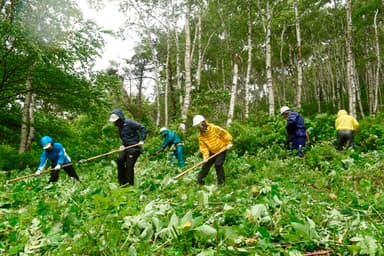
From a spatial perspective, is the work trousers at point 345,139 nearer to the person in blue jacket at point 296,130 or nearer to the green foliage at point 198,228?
the person in blue jacket at point 296,130

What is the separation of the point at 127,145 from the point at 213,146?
1.82 meters

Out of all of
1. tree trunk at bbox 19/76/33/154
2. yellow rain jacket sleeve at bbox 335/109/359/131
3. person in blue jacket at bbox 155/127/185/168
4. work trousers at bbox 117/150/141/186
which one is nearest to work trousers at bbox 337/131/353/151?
yellow rain jacket sleeve at bbox 335/109/359/131

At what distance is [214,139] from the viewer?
7281 mm

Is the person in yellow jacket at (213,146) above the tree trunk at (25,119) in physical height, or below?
below

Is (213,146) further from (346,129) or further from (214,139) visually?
(346,129)

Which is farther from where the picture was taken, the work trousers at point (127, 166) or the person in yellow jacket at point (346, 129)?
the person in yellow jacket at point (346, 129)

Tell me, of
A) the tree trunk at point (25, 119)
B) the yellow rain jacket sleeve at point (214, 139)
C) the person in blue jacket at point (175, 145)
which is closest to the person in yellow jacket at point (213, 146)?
the yellow rain jacket sleeve at point (214, 139)

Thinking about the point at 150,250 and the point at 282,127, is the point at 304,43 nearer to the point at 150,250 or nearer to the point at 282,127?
the point at 282,127

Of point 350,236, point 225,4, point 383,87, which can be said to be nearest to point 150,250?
point 350,236

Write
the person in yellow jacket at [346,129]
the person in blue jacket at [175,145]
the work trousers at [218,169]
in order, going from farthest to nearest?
the person in blue jacket at [175,145] → the person in yellow jacket at [346,129] → the work trousers at [218,169]

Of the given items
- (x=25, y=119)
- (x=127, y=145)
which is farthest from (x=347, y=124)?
(x=25, y=119)

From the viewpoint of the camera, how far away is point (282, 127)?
40.4 ft

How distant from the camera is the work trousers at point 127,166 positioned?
7.16 meters

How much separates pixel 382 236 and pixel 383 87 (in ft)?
136
